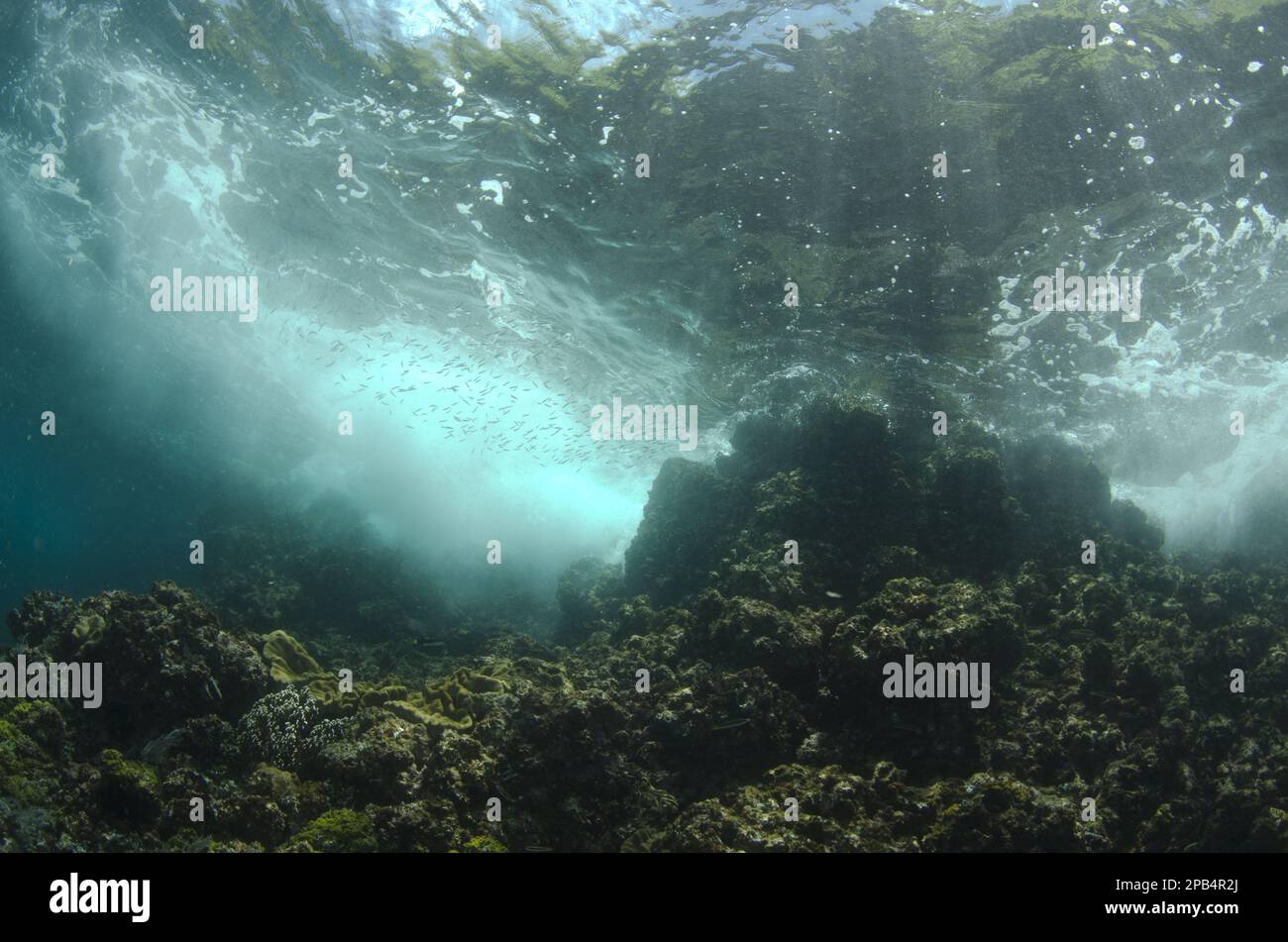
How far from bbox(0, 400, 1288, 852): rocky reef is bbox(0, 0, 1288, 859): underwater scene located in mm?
60

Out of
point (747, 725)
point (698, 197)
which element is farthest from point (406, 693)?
point (698, 197)

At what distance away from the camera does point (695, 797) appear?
8.68 meters

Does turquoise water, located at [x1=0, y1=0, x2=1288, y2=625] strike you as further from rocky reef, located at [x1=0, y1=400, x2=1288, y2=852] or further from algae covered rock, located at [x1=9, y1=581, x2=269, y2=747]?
algae covered rock, located at [x1=9, y1=581, x2=269, y2=747]

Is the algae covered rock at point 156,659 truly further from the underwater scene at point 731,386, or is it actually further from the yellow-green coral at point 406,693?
the yellow-green coral at point 406,693

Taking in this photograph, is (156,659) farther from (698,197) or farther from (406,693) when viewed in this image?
(698,197)

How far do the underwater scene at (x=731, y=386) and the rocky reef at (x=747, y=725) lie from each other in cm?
6

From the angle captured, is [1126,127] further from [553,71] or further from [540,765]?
[540,765]

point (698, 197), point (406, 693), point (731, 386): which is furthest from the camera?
point (731, 386)

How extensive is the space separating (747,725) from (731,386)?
48.0 ft

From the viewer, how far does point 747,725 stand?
30.0ft

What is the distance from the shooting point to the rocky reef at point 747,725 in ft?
23.5

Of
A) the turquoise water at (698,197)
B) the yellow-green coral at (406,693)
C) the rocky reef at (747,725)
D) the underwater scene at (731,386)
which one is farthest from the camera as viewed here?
the turquoise water at (698,197)

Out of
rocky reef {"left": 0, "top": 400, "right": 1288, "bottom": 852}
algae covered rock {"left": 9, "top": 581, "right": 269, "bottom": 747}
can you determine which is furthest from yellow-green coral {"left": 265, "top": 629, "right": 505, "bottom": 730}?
algae covered rock {"left": 9, "top": 581, "right": 269, "bottom": 747}

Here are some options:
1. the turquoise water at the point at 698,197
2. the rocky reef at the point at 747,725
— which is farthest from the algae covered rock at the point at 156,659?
the turquoise water at the point at 698,197
